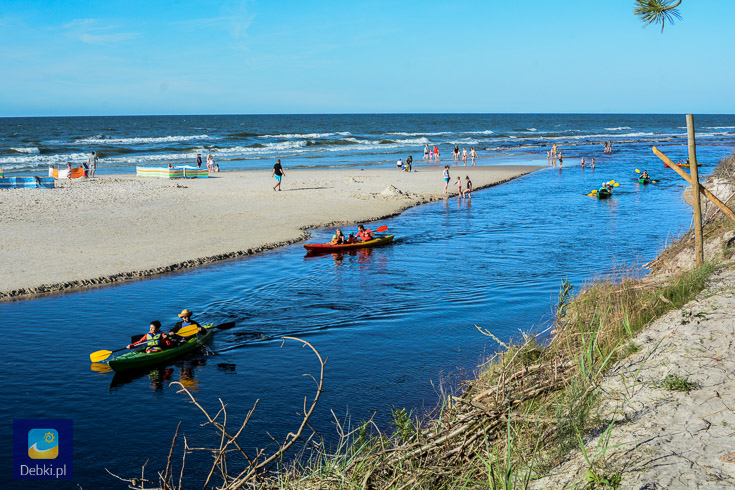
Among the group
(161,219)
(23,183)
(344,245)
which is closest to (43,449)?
(344,245)

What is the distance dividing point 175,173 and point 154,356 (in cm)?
3127

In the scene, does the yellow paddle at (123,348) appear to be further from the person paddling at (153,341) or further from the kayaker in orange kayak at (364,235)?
the kayaker in orange kayak at (364,235)

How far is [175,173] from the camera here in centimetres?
4175

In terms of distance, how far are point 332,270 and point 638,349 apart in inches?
523

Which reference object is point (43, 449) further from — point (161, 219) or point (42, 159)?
point (42, 159)

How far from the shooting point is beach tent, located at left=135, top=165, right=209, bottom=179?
4171 cm

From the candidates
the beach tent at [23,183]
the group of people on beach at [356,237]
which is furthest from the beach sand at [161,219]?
the group of people on beach at [356,237]

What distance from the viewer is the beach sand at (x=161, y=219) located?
18703mm

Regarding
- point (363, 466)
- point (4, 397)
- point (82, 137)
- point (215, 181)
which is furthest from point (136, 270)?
point (82, 137)

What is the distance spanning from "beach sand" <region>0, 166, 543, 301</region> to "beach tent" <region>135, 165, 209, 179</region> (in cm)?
131

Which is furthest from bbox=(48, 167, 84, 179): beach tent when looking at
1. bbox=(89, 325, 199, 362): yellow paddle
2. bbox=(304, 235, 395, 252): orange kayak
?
bbox=(89, 325, 199, 362): yellow paddle

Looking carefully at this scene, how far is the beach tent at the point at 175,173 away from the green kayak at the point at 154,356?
30176 mm

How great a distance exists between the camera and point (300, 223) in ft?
88.1

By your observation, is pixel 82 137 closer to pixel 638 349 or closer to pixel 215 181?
pixel 215 181
